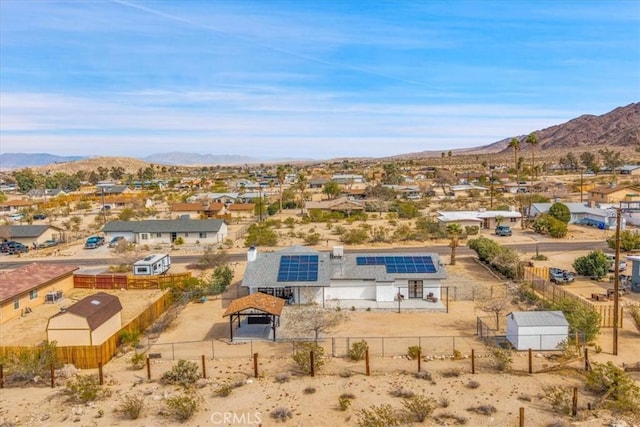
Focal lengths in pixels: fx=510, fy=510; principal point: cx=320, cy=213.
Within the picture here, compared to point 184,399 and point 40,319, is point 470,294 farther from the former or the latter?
point 40,319

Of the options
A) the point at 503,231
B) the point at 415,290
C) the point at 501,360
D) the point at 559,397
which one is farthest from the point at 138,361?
the point at 503,231

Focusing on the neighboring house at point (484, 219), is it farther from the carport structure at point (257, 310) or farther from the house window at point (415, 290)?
the carport structure at point (257, 310)

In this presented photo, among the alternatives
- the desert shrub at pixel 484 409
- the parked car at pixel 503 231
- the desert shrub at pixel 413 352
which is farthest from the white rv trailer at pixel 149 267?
the parked car at pixel 503 231

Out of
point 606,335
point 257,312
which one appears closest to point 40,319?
point 257,312

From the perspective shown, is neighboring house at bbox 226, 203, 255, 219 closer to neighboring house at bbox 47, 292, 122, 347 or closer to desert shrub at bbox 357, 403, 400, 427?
neighboring house at bbox 47, 292, 122, 347

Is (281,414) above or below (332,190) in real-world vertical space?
below

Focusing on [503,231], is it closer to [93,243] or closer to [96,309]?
[96,309]
